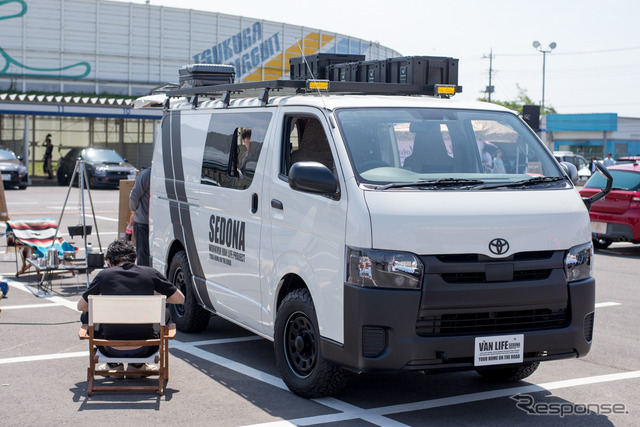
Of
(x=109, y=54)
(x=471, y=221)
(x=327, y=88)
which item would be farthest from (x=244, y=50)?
(x=471, y=221)

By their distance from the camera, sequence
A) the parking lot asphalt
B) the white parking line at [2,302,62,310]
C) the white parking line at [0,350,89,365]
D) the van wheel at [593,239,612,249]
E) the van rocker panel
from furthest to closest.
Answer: the van wheel at [593,239,612,249] → the white parking line at [2,302,62,310] → the white parking line at [0,350,89,365] → the parking lot asphalt → the van rocker panel

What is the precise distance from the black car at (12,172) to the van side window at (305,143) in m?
26.7

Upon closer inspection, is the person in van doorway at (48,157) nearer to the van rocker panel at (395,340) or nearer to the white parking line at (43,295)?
the white parking line at (43,295)

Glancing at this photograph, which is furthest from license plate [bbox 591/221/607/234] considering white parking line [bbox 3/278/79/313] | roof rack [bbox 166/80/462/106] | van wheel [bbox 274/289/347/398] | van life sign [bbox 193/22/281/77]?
van life sign [bbox 193/22/281/77]

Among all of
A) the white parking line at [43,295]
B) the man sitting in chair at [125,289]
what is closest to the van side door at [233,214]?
the man sitting in chair at [125,289]

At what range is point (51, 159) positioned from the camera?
40.8 m

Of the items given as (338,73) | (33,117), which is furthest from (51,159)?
(338,73)

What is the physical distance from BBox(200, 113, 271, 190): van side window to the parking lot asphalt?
1642 millimetres

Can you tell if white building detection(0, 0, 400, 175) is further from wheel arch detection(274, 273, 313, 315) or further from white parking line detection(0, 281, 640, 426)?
wheel arch detection(274, 273, 313, 315)

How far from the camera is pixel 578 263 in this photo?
6.04m

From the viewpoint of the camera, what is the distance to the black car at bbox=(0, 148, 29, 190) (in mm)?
31395

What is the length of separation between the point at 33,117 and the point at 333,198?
36.4m

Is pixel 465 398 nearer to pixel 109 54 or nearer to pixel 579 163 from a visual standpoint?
pixel 579 163

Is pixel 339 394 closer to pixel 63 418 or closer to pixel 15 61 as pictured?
pixel 63 418
